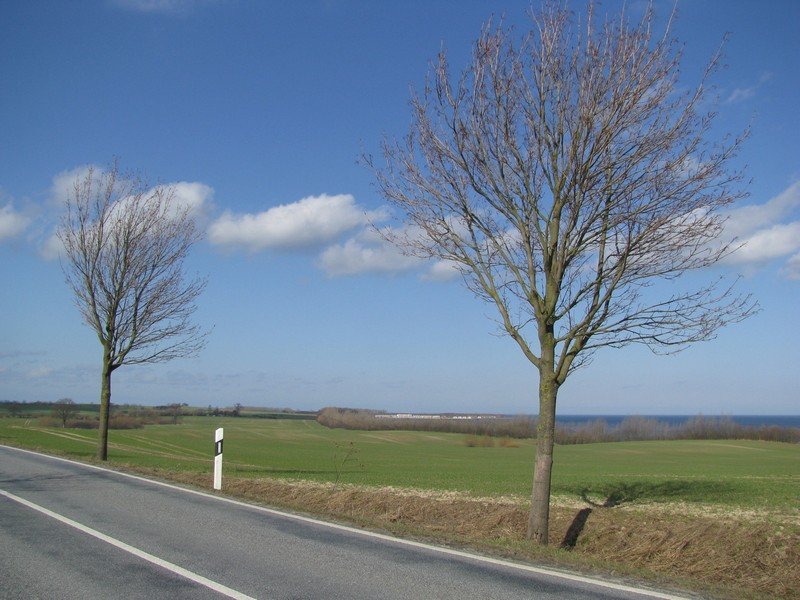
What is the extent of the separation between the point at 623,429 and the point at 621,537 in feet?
288

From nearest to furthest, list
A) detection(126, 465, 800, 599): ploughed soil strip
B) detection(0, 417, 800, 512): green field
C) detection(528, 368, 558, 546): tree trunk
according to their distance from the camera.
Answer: detection(126, 465, 800, 599): ploughed soil strip < detection(528, 368, 558, 546): tree trunk < detection(0, 417, 800, 512): green field

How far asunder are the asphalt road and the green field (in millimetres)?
7226

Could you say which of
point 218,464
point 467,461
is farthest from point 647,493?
point 467,461

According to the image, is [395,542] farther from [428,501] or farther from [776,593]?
[428,501]

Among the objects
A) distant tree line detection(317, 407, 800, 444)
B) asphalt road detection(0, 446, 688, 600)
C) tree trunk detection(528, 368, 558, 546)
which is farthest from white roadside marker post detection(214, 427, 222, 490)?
distant tree line detection(317, 407, 800, 444)

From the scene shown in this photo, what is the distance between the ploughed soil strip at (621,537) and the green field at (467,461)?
12.8ft

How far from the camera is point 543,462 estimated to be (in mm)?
9602

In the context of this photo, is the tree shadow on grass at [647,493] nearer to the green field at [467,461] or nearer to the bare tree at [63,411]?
the green field at [467,461]

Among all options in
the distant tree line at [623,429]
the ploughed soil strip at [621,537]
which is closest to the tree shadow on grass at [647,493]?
the ploughed soil strip at [621,537]

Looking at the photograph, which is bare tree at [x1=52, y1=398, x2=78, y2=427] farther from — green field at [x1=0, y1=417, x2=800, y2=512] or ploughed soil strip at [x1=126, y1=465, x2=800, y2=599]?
ploughed soil strip at [x1=126, y1=465, x2=800, y2=599]

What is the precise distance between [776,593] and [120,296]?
19.7m

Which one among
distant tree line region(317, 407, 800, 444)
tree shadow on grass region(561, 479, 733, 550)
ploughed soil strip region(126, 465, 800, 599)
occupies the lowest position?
distant tree line region(317, 407, 800, 444)

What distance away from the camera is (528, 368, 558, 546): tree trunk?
373 inches

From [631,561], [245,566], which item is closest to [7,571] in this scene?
[245,566]
